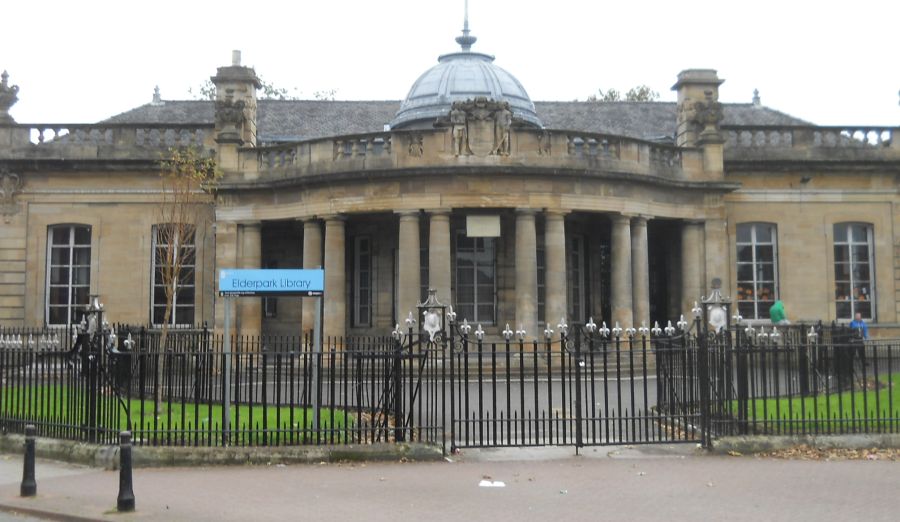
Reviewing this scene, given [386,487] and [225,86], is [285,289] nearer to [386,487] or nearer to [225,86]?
[386,487]

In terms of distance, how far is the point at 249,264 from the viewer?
74.2 feet

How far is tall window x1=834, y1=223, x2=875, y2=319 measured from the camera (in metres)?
25.3

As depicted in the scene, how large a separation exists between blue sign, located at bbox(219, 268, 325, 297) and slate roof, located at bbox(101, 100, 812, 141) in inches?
664

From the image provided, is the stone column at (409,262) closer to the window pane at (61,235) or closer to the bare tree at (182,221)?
the bare tree at (182,221)

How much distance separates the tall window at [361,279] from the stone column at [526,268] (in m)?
4.93

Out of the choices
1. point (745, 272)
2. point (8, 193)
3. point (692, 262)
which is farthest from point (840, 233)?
point (8, 193)

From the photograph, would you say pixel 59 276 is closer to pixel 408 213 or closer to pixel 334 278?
pixel 334 278

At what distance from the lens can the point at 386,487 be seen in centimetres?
923

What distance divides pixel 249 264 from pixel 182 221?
15.8 feet

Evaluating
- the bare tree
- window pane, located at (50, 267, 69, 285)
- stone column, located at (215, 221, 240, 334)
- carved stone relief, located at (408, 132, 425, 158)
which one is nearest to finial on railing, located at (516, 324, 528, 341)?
carved stone relief, located at (408, 132, 425, 158)

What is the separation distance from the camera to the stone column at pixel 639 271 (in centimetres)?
2159

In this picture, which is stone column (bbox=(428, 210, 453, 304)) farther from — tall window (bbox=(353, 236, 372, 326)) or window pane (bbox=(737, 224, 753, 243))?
window pane (bbox=(737, 224, 753, 243))

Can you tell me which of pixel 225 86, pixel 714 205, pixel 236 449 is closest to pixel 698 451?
pixel 236 449

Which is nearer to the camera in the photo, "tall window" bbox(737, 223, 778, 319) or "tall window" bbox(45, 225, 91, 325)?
"tall window" bbox(737, 223, 778, 319)
